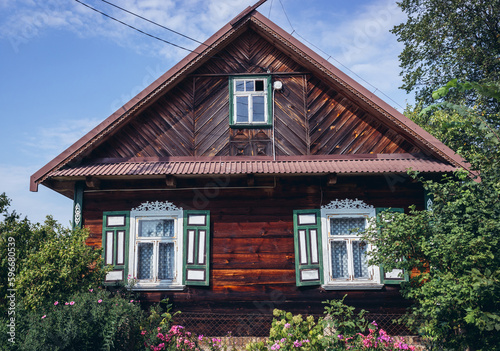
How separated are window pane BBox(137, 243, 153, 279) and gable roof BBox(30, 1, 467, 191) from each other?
2.43 m

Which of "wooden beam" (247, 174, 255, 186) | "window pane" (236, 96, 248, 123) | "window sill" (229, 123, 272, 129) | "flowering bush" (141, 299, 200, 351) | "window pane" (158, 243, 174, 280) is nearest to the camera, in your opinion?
"flowering bush" (141, 299, 200, 351)

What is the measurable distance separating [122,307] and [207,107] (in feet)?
16.2

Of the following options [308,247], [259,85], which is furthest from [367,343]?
[259,85]

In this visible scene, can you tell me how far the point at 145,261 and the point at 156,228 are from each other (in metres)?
0.77

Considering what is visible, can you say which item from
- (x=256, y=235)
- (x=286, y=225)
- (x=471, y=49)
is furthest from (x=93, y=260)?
(x=471, y=49)

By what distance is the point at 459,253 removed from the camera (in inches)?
271

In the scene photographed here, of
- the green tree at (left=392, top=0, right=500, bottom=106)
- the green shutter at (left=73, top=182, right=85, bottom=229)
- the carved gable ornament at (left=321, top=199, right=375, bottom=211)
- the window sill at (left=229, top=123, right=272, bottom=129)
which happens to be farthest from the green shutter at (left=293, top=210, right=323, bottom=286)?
the green tree at (left=392, top=0, right=500, bottom=106)

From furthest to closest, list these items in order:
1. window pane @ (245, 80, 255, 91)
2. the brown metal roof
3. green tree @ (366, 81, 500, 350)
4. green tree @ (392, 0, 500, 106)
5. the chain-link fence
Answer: green tree @ (392, 0, 500, 106)
window pane @ (245, 80, 255, 91)
the chain-link fence
the brown metal roof
green tree @ (366, 81, 500, 350)

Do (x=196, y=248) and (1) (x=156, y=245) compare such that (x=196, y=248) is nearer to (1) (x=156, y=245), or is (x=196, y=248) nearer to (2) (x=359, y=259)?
(1) (x=156, y=245)

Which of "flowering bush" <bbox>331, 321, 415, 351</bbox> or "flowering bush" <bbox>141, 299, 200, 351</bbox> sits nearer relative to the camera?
"flowering bush" <bbox>331, 321, 415, 351</bbox>

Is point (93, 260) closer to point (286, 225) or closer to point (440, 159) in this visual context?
point (286, 225)

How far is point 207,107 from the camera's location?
1025 centimetres

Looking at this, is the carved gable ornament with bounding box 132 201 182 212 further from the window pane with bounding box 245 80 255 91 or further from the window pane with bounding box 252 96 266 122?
the window pane with bounding box 245 80 255 91

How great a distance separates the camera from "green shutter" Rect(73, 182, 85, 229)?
9.62m
